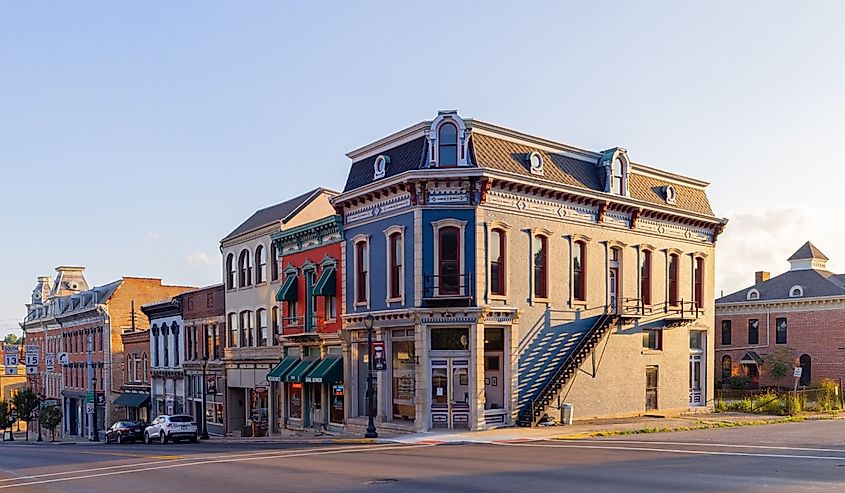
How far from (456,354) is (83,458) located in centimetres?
1368

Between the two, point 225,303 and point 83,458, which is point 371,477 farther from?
point 225,303

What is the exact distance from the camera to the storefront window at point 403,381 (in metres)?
30.5

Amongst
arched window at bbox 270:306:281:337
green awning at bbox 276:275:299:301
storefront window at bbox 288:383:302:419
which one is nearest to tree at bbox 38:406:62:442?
arched window at bbox 270:306:281:337

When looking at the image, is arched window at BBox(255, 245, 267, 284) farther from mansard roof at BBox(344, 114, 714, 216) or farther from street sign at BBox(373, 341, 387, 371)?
street sign at BBox(373, 341, 387, 371)

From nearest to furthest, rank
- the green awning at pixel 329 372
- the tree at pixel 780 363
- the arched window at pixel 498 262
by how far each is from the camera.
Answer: the arched window at pixel 498 262 < the green awning at pixel 329 372 < the tree at pixel 780 363

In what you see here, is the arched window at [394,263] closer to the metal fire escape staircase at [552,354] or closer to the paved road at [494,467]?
the metal fire escape staircase at [552,354]

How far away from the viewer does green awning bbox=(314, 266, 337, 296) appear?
35.1m

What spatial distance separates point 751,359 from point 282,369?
35.6 metres

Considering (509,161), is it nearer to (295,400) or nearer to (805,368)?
(295,400)

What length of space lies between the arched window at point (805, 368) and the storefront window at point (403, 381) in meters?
36.3

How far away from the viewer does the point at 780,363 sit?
54188mm

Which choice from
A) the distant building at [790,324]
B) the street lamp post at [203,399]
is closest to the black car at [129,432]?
the street lamp post at [203,399]

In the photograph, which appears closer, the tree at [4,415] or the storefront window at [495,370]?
the storefront window at [495,370]

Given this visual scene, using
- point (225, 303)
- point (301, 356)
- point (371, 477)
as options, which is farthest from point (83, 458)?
point (225, 303)
